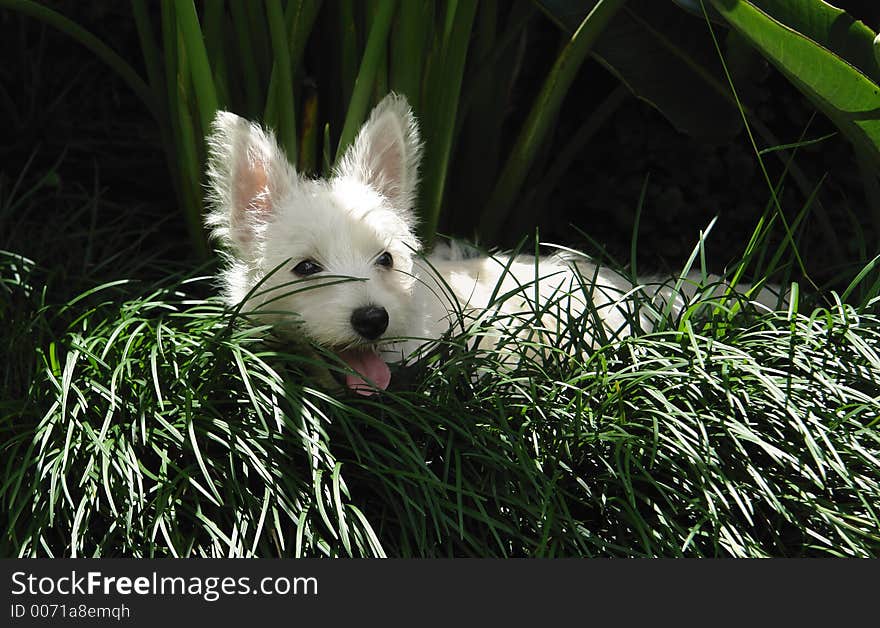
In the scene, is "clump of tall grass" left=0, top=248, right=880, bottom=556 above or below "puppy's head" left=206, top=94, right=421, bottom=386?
below

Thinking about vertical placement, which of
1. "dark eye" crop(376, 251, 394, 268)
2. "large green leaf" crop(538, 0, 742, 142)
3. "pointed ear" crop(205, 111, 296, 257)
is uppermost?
"large green leaf" crop(538, 0, 742, 142)

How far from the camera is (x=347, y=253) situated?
2.55 meters

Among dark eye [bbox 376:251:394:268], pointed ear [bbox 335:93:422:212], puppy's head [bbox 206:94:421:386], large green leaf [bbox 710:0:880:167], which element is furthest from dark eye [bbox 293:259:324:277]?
large green leaf [bbox 710:0:880:167]

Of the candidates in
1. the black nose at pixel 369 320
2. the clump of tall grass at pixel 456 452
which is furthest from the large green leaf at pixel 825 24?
the black nose at pixel 369 320

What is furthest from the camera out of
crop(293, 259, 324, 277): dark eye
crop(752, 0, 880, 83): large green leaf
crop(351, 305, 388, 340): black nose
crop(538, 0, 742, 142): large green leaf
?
crop(538, 0, 742, 142): large green leaf

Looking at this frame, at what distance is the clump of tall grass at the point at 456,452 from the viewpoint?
224 centimetres

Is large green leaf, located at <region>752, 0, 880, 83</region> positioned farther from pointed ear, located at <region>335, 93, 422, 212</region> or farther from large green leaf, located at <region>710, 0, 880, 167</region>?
pointed ear, located at <region>335, 93, 422, 212</region>

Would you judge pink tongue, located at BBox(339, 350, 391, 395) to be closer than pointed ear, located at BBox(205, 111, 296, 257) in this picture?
Yes

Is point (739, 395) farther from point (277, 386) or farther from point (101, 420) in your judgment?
point (101, 420)

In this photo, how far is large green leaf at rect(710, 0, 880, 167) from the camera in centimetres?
262

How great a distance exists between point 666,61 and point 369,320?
1.73 meters

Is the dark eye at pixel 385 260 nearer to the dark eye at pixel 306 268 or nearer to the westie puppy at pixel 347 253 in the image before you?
the westie puppy at pixel 347 253

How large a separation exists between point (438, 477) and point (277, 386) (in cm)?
46

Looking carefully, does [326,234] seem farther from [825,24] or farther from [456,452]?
[825,24]
